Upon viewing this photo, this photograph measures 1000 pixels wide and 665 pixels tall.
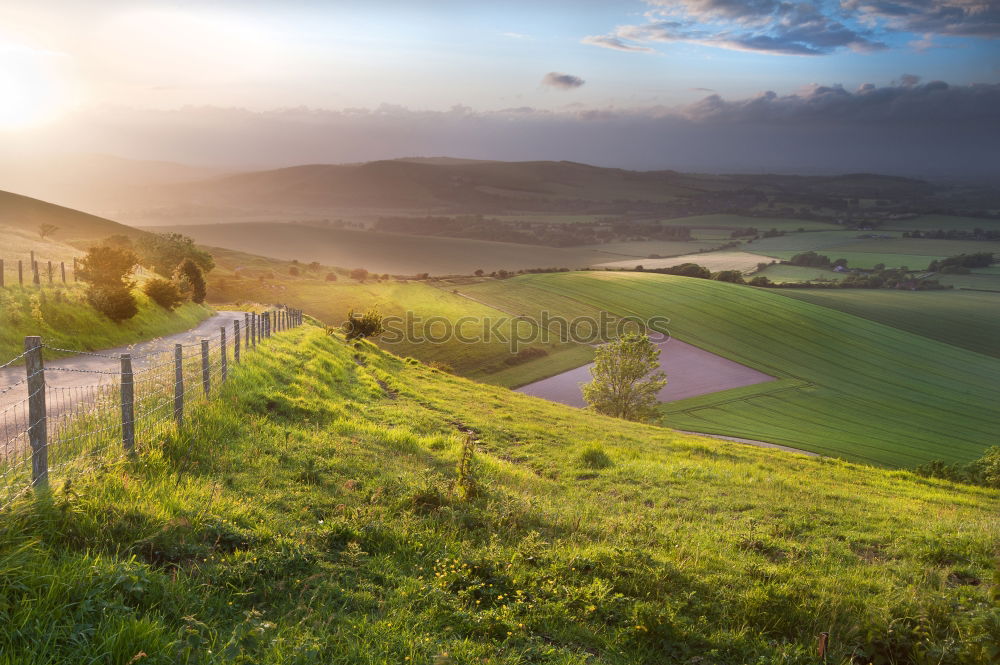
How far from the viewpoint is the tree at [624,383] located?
55.5m

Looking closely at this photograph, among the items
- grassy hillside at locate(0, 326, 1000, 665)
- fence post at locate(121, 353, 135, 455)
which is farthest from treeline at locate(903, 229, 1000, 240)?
fence post at locate(121, 353, 135, 455)

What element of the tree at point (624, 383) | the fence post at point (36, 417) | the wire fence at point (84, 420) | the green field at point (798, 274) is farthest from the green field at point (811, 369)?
the fence post at point (36, 417)

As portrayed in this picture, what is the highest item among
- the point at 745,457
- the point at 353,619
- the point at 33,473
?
the point at 33,473

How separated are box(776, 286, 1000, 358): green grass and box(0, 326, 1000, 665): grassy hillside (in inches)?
3988

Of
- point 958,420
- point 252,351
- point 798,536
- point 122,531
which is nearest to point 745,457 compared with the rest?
point 798,536

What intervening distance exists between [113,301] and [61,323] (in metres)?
4.23

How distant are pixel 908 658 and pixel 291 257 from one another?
7156 inches

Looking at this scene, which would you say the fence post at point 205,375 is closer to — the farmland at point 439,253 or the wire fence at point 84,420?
the wire fence at point 84,420

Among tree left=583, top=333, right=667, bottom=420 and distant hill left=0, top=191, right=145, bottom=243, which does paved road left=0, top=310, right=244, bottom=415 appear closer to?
tree left=583, top=333, right=667, bottom=420

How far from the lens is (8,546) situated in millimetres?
5273

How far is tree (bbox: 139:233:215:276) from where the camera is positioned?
73875 millimetres

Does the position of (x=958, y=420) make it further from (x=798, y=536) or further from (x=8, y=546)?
(x=8, y=546)

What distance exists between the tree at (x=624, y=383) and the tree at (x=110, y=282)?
3894 centimetres

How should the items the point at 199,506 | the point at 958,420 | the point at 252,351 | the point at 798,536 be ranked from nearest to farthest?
the point at 199,506, the point at 798,536, the point at 252,351, the point at 958,420
